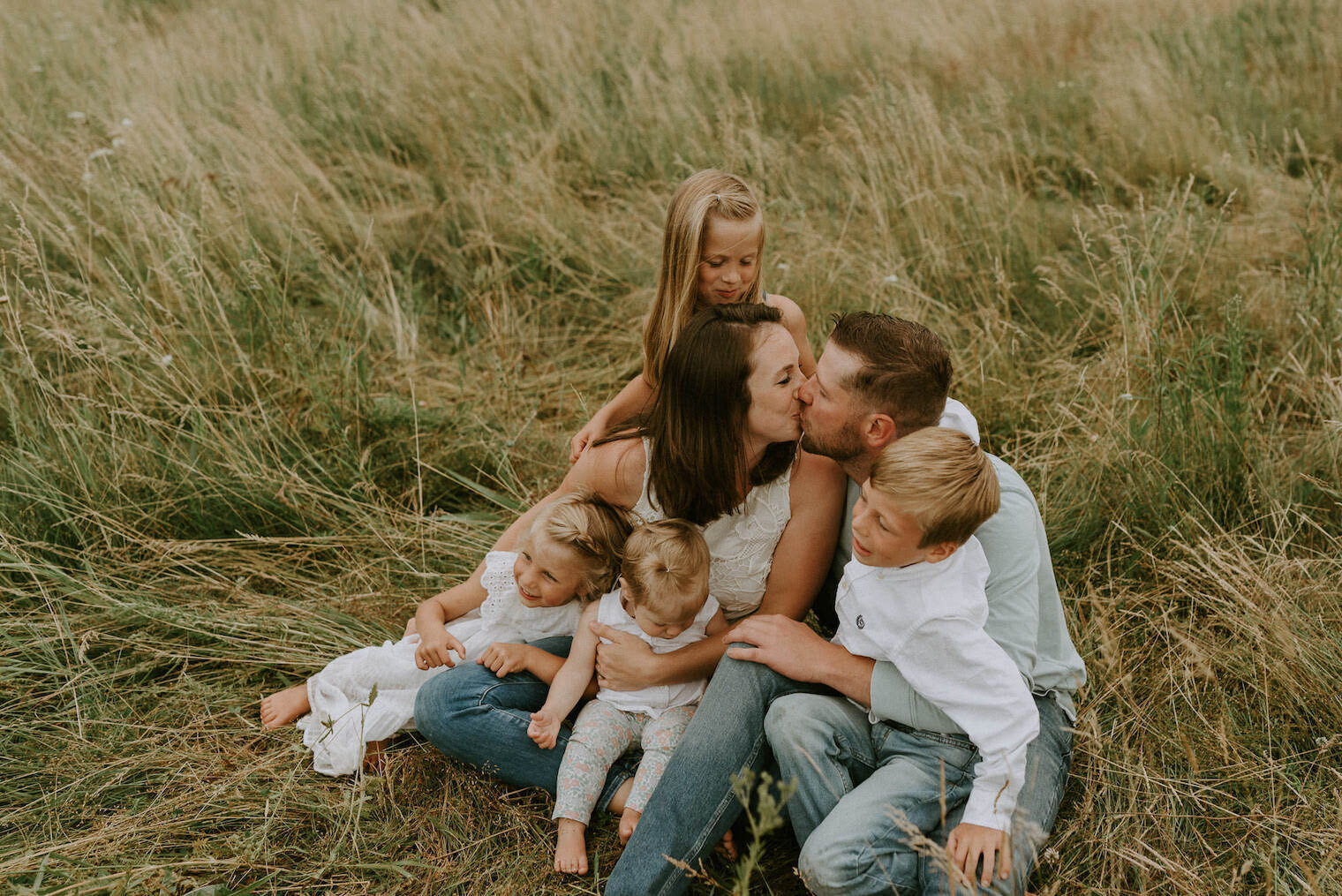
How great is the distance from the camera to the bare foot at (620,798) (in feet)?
8.80

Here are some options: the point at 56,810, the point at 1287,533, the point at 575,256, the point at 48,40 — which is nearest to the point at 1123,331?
the point at 1287,533

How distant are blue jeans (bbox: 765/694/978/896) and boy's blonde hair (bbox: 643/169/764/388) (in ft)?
4.74

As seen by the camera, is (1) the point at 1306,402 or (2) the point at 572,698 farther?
(1) the point at 1306,402

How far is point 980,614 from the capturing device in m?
2.28

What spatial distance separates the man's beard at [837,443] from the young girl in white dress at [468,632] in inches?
24.5

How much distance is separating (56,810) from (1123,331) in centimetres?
363

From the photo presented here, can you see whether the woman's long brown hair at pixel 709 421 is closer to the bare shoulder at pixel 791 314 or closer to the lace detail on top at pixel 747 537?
the lace detail on top at pixel 747 537

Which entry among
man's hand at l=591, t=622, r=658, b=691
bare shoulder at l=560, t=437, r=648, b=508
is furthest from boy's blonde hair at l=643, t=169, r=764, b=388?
man's hand at l=591, t=622, r=658, b=691

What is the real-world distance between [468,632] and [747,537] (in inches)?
37.8

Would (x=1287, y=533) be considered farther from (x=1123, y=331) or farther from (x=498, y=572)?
(x=498, y=572)

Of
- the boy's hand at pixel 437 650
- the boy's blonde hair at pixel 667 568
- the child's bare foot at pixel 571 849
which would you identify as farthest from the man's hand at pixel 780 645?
the boy's hand at pixel 437 650

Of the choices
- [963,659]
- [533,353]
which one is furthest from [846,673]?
[533,353]

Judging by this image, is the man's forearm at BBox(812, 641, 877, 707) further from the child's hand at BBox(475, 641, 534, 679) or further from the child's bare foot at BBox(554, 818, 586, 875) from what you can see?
the child's hand at BBox(475, 641, 534, 679)

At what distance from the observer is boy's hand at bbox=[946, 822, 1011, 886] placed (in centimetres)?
214
